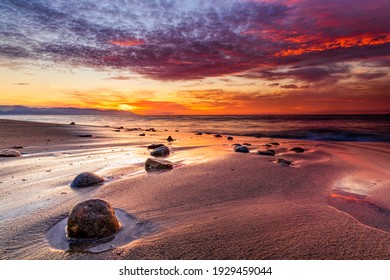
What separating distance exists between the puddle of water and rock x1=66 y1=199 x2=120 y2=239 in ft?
0.19

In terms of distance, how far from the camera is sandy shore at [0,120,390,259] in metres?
2.21

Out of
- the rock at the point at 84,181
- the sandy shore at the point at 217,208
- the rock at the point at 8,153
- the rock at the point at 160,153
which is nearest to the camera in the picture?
the sandy shore at the point at 217,208

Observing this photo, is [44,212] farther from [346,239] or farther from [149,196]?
[346,239]

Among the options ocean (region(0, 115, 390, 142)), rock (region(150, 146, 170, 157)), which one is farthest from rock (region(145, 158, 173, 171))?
ocean (region(0, 115, 390, 142))

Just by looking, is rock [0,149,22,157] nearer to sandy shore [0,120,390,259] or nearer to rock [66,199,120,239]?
sandy shore [0,120,390,259]

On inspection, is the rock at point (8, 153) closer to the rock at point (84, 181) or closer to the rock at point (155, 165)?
the rock at point (84, 181)

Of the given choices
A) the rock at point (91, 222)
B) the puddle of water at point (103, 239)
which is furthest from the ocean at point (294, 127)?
the rock at point (91, 222)

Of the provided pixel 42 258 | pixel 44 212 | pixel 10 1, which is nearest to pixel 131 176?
pixel 44 212

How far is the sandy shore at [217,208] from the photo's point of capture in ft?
7.25

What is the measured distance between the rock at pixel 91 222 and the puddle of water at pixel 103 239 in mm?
57

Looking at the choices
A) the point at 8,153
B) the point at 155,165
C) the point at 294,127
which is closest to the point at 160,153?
the point at 155,165

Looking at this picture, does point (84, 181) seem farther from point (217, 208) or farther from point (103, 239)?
point (217, 208)
